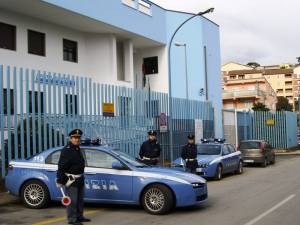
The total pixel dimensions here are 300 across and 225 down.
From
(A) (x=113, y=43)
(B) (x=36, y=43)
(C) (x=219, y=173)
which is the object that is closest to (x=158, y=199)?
(C) (x=219, y=173)

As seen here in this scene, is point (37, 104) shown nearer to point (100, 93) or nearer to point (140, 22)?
point (100, 93)

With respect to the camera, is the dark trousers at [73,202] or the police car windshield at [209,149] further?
the police car windshield at [209,149]

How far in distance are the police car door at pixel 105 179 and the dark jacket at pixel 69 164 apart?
1.54 meters

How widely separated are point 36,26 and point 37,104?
11810 millimetres

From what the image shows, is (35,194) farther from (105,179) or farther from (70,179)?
(70,179)

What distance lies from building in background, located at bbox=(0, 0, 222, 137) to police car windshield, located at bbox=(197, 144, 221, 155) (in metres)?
10.1

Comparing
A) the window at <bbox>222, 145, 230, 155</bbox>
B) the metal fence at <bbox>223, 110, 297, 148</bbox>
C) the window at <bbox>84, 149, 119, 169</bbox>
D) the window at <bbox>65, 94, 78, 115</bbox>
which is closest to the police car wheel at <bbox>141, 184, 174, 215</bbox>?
the window at <bbox>84, 149, 119, 169</bbox>

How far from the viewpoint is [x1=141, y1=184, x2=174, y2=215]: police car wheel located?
10.8m

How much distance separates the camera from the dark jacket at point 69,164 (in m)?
9.60

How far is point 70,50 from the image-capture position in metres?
30.3

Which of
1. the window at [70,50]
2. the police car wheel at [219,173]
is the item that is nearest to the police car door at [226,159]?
the police car wheel at [219,173]

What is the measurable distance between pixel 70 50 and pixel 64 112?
13.5 m

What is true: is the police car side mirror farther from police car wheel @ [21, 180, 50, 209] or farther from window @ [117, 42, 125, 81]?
window @ [117, 42, 125, 81]

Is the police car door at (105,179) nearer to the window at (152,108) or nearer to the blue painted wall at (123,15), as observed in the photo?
the window at (152,108)
